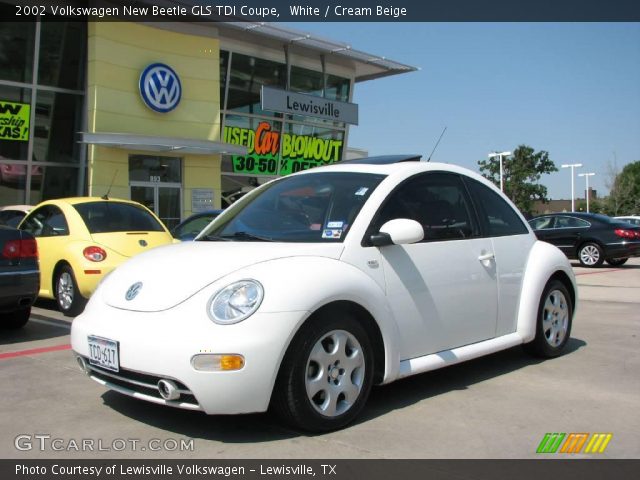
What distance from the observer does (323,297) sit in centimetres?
362

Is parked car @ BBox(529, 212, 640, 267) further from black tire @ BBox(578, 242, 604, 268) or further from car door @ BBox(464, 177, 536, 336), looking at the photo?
car door @ BBox(464, 177, 536, 336)

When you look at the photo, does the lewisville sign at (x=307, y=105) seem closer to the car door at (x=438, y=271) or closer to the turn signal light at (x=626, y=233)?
the turn signal light at (x=626, y=233)

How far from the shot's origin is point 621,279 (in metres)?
13.3

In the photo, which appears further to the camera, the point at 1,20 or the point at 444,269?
the point at 1,20

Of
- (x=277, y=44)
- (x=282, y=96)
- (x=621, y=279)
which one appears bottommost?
(x=621, y=279)

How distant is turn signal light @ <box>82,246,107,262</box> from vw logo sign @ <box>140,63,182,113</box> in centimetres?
1237

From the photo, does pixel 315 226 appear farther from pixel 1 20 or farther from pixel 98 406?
pixel 1 20

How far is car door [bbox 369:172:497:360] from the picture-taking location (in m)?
4.20

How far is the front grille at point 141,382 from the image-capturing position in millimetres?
3420

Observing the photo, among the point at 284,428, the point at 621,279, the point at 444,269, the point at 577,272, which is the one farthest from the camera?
the point at 577,272

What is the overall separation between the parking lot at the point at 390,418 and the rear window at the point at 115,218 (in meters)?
2.72

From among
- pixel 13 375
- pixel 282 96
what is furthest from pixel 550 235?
pixel 13 375

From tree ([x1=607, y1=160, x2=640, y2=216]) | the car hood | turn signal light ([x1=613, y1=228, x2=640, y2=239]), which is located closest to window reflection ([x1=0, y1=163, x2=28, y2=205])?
the car hood
